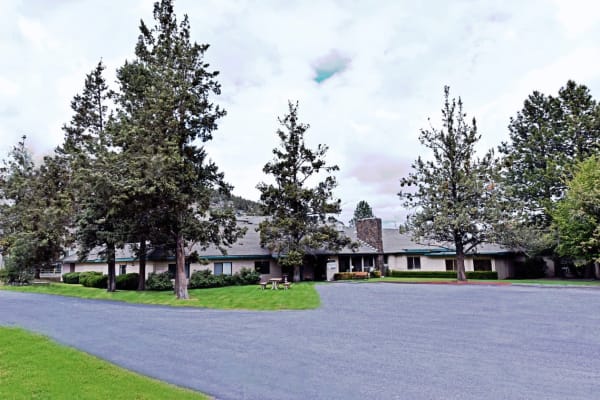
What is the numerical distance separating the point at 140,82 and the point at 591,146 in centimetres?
3515

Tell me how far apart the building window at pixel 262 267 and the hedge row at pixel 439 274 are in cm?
1313

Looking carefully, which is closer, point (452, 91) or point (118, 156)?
point (118, 156)

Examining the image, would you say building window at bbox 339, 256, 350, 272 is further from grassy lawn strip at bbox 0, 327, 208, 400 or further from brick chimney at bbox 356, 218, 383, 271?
grassy lawn strip at bbox 0, 327, 208, 400

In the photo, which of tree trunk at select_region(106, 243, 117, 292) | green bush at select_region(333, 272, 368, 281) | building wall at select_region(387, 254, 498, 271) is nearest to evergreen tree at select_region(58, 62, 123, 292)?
tree trunk at select_region(106, 243, 117, 292)

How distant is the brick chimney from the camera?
40.7 m

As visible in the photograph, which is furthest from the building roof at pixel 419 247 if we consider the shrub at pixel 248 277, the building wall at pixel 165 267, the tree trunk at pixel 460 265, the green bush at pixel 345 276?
the shrub at pixel 248 277

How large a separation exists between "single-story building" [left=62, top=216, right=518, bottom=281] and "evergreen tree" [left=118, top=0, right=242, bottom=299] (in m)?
4.10

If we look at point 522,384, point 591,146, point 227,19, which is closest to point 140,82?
point 227,19

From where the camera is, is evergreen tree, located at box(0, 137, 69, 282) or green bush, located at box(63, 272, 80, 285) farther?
green bush, located at box(63, 272, 80, 285)

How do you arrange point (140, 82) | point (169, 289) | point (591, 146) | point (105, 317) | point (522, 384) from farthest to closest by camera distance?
point (591, 146), point (169, 289), point (140, 82), point (105, 317), point (522, 384)

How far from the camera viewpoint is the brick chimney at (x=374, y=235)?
133ft

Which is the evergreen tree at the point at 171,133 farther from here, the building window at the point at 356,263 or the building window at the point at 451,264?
the building window at the point at 451,264

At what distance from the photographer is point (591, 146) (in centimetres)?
3444

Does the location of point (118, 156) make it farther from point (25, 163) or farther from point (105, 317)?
point (25, 163)
